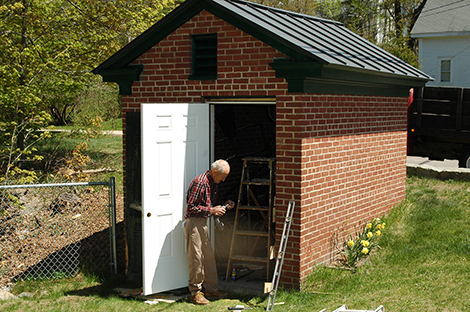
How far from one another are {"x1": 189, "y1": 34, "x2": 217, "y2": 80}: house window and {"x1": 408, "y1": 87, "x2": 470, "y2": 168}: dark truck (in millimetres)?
8937

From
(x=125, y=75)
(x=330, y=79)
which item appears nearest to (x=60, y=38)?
(x=125, y=75)

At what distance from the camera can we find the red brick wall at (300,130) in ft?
23.1

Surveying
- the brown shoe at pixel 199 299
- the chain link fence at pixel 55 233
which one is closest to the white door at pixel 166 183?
the brown shoe at pixel 199 299

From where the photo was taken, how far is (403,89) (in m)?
10.2

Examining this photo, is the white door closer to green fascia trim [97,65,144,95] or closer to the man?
the man

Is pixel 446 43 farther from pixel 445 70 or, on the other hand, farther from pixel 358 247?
pixel 358 247

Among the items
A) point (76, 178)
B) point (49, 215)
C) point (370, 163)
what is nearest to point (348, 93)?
point (370, 163)

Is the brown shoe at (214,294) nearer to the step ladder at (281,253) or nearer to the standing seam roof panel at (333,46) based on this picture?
the step ladder at (281,253)

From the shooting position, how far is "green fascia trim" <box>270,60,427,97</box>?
6734 millimetres

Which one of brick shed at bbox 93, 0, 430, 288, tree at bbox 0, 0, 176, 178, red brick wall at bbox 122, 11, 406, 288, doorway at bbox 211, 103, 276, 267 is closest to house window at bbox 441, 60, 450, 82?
tree at bbox 0, 0, 176, 178

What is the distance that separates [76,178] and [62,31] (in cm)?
468

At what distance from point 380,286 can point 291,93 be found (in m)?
2.74

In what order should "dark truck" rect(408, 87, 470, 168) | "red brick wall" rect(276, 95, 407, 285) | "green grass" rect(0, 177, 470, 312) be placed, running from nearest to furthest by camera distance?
"green grass" rect(0, 177, 470, 312) < "red brick wall" rect(276, 95, 407, 285) < "dark truck" rect(408, 87, 470, 168)

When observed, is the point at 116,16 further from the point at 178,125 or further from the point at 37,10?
the point at 178,125
